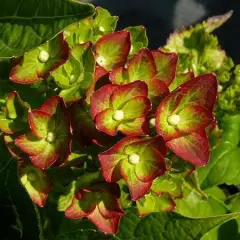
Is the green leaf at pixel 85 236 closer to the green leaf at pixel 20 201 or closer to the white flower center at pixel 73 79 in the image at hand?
the green leaf at pixel 20 201

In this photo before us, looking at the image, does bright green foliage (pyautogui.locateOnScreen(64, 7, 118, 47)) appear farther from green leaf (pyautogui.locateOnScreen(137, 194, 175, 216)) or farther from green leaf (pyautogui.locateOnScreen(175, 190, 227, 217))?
green leaf (pyautogui.locateOnScreen(175, 190, 227, 217))

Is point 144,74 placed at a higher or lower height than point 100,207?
higher

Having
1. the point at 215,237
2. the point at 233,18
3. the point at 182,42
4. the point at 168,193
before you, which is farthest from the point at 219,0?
the point at 168,193

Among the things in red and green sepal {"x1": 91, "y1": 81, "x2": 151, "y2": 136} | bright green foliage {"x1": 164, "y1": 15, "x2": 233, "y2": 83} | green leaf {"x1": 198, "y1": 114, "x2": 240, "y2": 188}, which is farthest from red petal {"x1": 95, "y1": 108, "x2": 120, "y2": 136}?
green leaf {"x1": 198, "y1": 114, "x2": 240, "y2": 188}

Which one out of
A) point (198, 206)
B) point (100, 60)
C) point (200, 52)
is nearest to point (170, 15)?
point (200, 52)

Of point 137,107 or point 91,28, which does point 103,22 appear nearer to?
point 91,28

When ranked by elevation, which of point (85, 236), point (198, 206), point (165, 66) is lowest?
point (198, 206)
